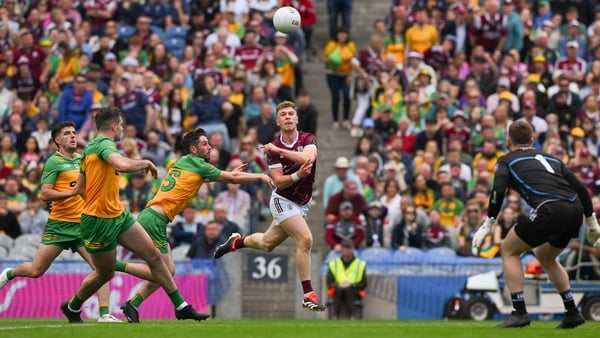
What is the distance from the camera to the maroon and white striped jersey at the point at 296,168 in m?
16.9

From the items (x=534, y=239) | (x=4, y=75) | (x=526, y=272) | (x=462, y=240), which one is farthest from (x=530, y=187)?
(x=4, y=75)

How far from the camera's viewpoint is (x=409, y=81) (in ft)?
94.2

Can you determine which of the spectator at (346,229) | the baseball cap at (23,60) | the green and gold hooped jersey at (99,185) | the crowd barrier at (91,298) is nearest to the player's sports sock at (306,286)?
the green and gold hooped jersey at (99,185)

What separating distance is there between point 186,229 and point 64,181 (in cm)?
757

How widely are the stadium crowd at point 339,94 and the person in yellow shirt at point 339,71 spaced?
0.10ft

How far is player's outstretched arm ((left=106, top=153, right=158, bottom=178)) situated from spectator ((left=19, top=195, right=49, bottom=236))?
397 inches

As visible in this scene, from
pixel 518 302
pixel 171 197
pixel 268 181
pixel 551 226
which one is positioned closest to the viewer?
pixel 551 226

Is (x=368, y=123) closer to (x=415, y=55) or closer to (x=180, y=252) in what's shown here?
(x=415, y=55)

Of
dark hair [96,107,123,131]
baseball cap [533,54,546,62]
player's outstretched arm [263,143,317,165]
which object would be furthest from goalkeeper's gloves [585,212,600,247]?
baseball cap [533,54,546,62]

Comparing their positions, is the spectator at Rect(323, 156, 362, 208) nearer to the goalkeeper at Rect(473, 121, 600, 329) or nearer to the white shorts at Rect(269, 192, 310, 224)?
the white shorts at Rect(269, 192, 310, 224)

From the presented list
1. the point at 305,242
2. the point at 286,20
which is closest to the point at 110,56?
the point at 286,20

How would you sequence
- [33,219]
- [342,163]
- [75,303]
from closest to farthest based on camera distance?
[75,303], [33,219], [342,163]

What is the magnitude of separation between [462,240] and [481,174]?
178 cm

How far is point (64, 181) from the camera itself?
17.2 m
